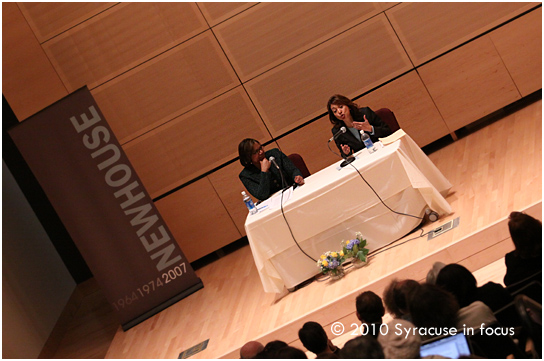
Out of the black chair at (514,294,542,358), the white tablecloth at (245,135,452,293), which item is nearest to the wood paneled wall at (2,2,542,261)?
the white tablecloth at (245,135,452,293)

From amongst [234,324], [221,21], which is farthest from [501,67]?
[234,324]

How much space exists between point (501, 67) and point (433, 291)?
453 cm

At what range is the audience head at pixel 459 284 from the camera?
244cm

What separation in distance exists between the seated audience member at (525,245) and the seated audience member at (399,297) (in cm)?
41

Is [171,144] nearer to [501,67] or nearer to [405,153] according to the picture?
[405,153]

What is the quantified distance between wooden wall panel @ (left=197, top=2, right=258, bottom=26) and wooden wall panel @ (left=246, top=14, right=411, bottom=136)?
0.69 meters

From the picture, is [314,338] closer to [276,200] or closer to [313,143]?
[276,200]

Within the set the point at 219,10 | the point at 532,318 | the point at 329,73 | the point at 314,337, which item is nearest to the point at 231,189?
the point at 329,73

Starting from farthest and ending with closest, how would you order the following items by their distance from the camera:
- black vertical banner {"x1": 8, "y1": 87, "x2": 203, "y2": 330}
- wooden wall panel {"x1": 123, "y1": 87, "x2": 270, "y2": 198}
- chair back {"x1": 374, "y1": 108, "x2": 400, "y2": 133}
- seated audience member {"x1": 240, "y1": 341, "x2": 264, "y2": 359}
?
wooden wall panel {"x1": 123, "y1": 87, "x2": 270, "y2": 198} < black vertical banner {"x1": 8, "y1": 87, "x2": 203, "y2": 330} < chair back {"x1": 374, "y1": 108, "x2": 400, "y2": 133} < seated audience member {"x1": 240, "y1": 341, "x2": 264, "y2": 359}

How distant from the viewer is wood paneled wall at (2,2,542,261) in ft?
20.1

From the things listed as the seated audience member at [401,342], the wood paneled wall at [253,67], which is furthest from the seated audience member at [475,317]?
the wood paneled wall at [253,67]

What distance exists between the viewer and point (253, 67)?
6.23 metres

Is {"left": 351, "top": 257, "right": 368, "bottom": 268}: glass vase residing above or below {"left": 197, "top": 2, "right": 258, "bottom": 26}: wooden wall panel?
below

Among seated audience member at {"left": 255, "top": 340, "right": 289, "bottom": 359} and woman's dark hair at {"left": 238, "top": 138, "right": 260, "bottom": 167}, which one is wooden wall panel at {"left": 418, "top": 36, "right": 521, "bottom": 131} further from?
seated audience member at {"left": 255, "top": 340, "right": 289, "bottom": 359}
